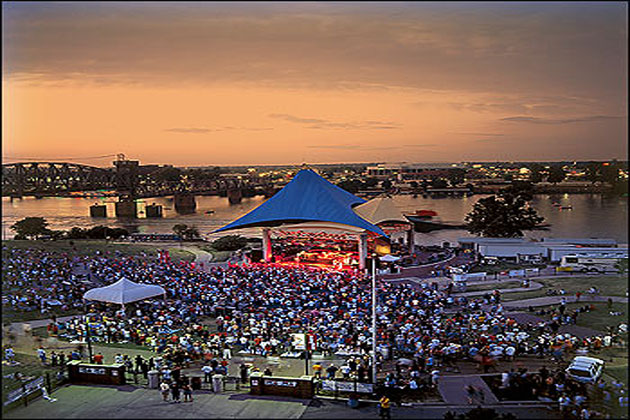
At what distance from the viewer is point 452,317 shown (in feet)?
53.1

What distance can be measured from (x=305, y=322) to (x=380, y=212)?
1706 cm

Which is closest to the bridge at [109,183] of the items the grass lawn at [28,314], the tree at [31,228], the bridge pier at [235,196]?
the bridge pier at [235,196]

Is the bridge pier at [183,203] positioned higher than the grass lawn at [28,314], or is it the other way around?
the bridge pier at [183,203]

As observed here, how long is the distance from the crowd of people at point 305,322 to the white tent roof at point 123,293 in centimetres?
52

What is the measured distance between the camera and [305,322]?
14.9 m

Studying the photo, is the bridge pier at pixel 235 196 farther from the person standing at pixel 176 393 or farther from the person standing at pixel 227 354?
the person standing at pixel 176 393

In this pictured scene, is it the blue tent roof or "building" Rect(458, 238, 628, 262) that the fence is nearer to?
the blue tent roof

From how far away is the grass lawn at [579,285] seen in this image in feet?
62.0

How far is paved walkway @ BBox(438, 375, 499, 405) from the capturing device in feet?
32.8

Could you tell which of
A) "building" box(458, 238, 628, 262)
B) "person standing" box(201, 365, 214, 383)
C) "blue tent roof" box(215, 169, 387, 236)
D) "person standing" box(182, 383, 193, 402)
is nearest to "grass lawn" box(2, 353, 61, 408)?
"person standing" box(182, 383, 193, 402)

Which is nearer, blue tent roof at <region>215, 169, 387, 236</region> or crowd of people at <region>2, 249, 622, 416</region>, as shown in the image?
crowd of people at <region>2, 249, 622, 416</region>

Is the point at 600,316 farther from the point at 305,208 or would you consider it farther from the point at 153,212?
the point at 153,212

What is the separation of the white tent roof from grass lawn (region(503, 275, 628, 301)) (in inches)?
525

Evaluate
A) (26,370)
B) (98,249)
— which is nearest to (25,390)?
(26,370)
